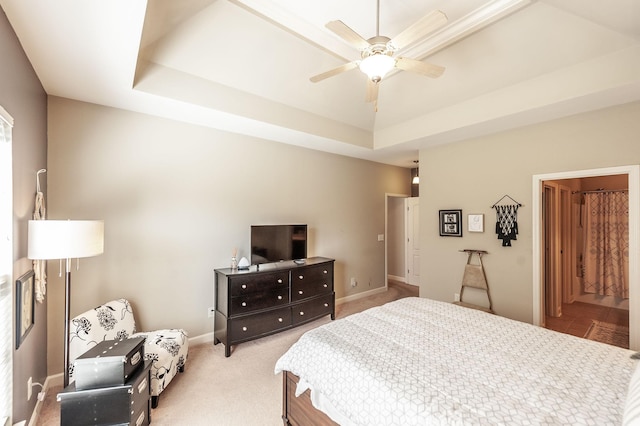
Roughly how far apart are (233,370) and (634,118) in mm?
4697

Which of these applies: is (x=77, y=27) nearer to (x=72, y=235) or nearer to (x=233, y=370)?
(x=72, y=235)

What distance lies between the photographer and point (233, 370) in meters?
2.74

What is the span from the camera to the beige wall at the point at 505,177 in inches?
110

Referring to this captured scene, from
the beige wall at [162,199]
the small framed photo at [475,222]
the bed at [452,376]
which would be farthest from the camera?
the small framed photo at [475,222]

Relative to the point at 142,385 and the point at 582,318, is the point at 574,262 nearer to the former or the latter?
the point at 582,318

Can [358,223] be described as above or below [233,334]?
above

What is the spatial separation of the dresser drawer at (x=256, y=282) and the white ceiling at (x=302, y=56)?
185cm

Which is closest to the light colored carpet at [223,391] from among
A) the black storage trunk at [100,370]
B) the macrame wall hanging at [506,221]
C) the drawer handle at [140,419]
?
the drawer handle at [140,419]

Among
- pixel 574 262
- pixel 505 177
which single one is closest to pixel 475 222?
pixel 505 177

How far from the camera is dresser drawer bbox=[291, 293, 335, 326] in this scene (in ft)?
11.9

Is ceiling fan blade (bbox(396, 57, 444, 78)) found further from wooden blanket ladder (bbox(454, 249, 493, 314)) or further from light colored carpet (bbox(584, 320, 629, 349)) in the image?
light colored carpet (bbox(584, 320, 629, 349))

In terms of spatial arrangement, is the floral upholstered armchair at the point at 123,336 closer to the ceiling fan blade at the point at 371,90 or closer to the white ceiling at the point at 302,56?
the white ceiling at the point at 302,56

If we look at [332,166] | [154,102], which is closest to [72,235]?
[154,102]

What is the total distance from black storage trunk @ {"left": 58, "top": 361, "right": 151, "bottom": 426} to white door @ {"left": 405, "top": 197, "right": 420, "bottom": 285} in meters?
5.36
